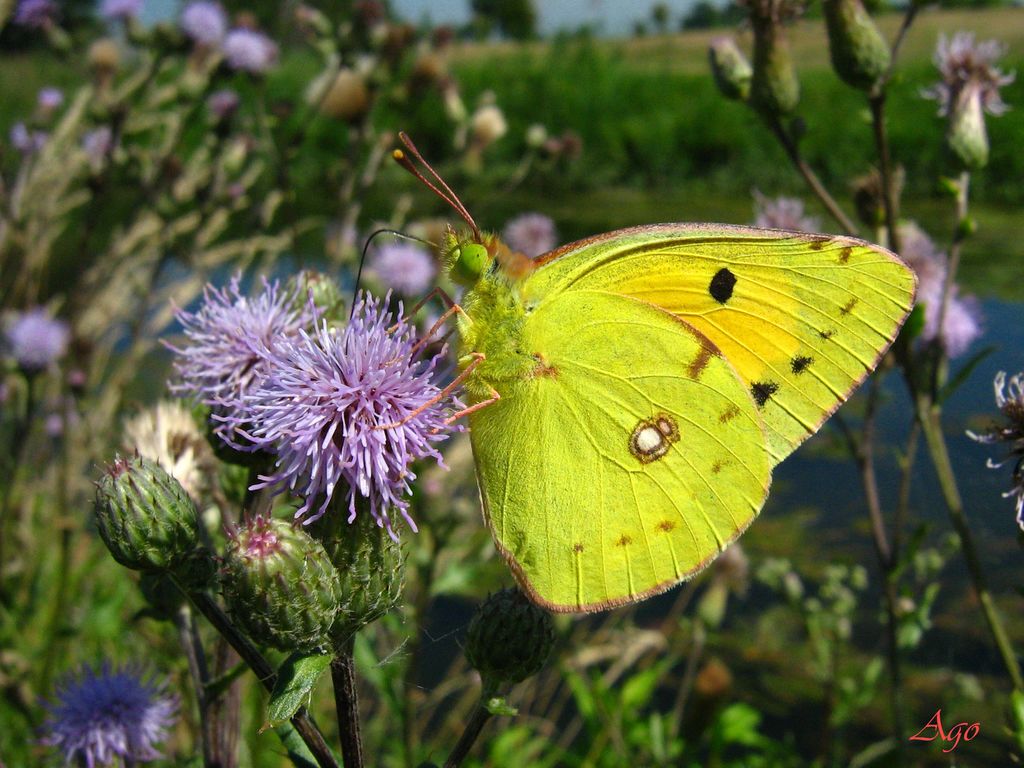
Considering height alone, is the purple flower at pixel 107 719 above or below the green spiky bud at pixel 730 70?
below

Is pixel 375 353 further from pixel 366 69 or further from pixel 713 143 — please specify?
pixel 713 143

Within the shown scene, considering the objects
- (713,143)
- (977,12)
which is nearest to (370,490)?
(713,143)

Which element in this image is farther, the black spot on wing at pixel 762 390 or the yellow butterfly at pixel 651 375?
→ the black spot on wing at pixel 762 390

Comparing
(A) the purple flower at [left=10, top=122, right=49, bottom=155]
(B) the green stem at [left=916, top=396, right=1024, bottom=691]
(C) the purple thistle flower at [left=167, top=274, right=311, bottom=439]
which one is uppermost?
(C) the purple thistle flower at [left=167, top=274, right=311, bottom=439]

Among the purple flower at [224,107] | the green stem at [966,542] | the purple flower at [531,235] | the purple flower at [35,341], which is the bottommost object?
the purple flower at [35,341]

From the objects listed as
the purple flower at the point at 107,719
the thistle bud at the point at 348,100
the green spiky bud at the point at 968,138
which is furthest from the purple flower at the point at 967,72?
the purple flower at the point at 107,719

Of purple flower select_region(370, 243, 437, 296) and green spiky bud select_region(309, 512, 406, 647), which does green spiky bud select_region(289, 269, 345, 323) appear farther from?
purple flower select_region(370, 243, 437, 296)

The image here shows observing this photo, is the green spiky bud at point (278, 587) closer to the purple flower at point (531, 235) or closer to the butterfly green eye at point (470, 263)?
the butterfly green eye at point (470, 263)
